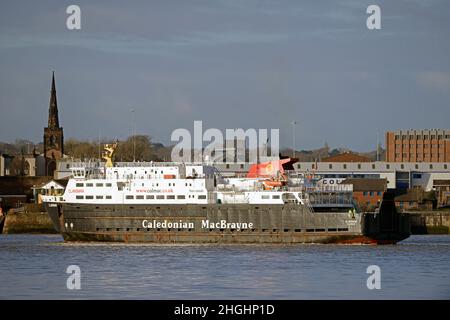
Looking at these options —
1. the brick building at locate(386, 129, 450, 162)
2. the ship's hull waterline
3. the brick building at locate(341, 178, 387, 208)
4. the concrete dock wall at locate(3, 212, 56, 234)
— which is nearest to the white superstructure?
the ship's hull waterline

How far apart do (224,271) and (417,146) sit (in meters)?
110

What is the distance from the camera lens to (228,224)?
2429 inches

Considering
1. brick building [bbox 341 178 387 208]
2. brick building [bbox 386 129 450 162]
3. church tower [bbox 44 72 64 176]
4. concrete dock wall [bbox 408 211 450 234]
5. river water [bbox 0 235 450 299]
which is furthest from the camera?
brick building [bbox 386 129 450 162]

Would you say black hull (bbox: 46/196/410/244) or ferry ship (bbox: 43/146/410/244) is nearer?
black hull (bbox: 46/196/410/244)

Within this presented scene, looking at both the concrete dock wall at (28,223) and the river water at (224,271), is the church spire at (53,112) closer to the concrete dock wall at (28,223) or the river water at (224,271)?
the concrete dock wall at (28,223)

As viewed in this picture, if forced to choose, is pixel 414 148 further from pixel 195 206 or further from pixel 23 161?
pixel 195 206

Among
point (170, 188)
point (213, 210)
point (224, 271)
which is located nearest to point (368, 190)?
point (213, 210)

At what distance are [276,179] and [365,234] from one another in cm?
553

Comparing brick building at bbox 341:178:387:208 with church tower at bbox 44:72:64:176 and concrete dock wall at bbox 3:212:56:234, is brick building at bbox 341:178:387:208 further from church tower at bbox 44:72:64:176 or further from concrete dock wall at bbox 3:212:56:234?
church tower at bbox 44:72:64:176

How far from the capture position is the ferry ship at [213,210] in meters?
61.0

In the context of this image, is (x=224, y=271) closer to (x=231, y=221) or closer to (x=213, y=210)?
(x=231, y=221)

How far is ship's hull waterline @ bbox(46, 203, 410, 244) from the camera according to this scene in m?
60.9

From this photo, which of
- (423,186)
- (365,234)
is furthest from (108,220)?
(423,186)

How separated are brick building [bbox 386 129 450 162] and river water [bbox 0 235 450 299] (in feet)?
295
